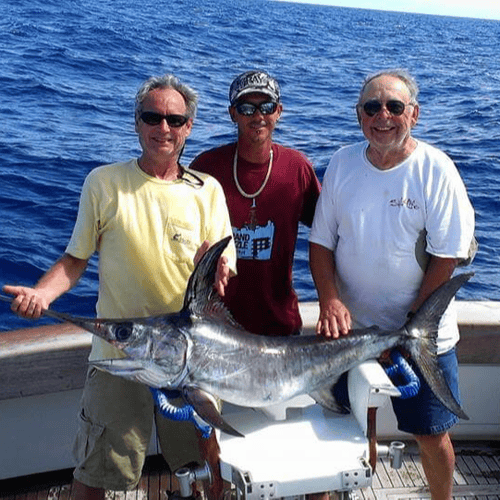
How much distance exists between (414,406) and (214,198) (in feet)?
3.26

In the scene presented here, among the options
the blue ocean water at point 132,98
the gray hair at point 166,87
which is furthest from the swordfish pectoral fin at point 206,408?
the blue ocean water at point 132,98

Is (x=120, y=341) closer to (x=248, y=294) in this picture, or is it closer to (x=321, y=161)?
(x=248, y=294)

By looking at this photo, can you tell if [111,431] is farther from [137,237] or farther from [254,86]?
[254,86]

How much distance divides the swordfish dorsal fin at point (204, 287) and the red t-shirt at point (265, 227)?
647mm

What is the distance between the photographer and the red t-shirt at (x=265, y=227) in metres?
2.92

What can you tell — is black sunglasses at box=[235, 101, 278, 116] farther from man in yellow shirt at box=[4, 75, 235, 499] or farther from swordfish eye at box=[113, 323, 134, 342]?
swordfish eye at box=[113, 323, 134, 342]

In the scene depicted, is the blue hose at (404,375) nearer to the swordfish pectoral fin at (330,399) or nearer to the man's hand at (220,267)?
the swordfish pectoral fin at (330,399)

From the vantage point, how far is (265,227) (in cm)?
293

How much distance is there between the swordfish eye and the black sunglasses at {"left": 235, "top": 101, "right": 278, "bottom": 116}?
1068 millimetres

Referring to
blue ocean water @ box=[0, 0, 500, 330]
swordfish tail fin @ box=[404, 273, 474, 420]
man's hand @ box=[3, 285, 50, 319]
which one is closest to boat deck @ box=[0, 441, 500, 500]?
swordfish tail fin @ box=[404, 273, 474, 420]

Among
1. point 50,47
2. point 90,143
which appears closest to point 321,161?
point 90,143

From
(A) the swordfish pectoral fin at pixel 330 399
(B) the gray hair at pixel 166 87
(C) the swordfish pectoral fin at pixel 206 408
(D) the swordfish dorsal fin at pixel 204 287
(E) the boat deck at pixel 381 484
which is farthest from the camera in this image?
(E) the boat deck at pixel 381 484

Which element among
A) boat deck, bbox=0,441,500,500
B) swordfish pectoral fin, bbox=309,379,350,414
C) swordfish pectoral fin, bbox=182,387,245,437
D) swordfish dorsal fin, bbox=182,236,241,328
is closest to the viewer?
swordfish pectoral fin, bbox=182,387,245,437

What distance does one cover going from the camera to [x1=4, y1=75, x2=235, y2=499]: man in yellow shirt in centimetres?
252
